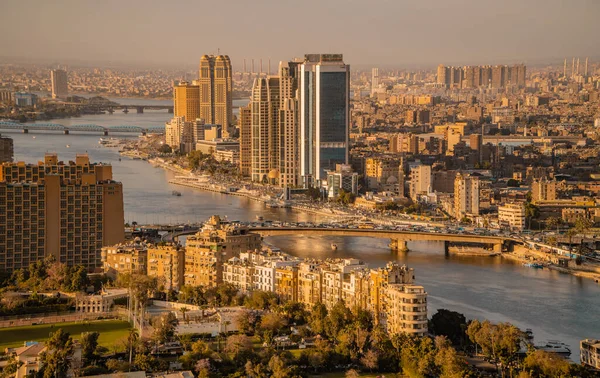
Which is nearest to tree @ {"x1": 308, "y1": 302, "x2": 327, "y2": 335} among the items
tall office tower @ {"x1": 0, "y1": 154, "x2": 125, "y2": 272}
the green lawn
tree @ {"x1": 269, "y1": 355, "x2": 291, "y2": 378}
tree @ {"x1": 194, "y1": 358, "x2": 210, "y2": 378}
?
tree @ {"x1": 269, "y1": 355, "x2": 291, "y2": 378}

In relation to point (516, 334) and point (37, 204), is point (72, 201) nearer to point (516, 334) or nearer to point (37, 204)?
point (37, 204)

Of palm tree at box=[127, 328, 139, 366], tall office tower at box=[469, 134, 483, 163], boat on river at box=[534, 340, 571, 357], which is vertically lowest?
boat on river at box=[534, 340, 571, 357]

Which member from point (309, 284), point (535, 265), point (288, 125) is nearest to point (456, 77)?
point (288, 125)

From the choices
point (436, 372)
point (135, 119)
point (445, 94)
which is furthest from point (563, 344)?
point (445, 94)

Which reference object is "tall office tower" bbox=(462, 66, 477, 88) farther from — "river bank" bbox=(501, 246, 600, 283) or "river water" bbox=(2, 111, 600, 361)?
"river bank" bbox=(501, 246, 600, 283)

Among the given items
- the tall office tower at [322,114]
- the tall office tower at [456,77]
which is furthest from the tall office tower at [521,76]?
the tall office tower at [322,114]

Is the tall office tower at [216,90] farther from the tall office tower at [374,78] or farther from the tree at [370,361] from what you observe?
the tall office tower at [374,78]
